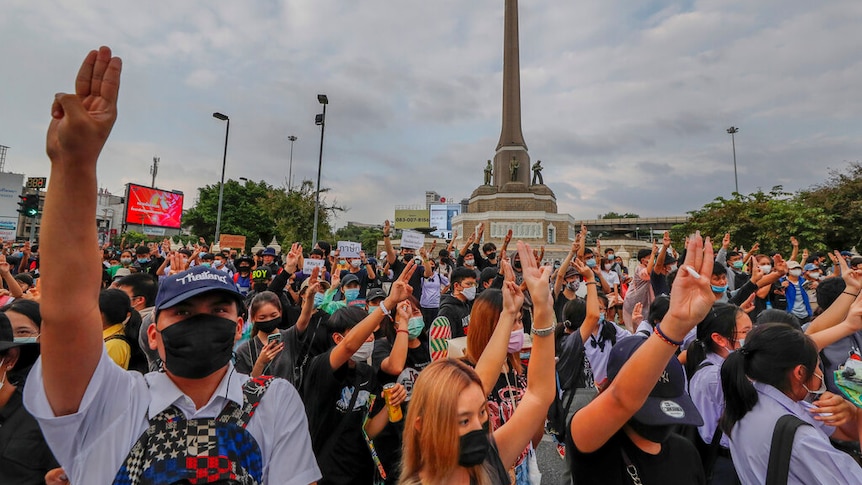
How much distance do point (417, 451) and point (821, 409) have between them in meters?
1.69

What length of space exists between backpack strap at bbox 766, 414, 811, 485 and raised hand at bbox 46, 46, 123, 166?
2639mm

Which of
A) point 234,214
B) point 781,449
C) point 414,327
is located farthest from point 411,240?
point 234,214

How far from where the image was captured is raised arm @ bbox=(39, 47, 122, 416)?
3.70 feet

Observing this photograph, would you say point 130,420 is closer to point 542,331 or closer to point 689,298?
point 542,331

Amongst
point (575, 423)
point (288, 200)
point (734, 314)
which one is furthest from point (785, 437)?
point (288, 200)

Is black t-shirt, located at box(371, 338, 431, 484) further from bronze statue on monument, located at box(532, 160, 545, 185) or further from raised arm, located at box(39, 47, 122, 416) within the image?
bronze statue on monument, located at box(532, 160, 545, 185)

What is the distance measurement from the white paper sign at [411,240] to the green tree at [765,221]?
19819mm

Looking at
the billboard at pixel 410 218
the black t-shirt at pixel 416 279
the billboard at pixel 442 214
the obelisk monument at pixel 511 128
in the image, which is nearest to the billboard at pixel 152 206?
the obelisk monument at pixel 511 128

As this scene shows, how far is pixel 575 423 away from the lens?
1866 millimetres

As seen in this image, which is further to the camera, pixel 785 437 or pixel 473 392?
pixel 785 437

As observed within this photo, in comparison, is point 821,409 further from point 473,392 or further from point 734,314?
point 473,392

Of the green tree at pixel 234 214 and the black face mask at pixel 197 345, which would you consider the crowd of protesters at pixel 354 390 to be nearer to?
the black face mask at pixel 197 345

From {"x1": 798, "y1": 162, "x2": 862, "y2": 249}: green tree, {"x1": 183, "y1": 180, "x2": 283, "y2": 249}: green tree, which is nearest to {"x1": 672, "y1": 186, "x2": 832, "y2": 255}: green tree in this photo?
{"x1": 798, "y1": 162, "x2": 862, "y2": 249}: green tree

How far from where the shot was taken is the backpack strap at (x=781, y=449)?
66.4 inches
